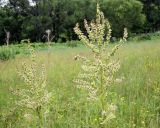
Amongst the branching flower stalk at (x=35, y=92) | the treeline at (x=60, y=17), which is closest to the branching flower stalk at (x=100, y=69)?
the branching flower stalk at (x=35, y=92)


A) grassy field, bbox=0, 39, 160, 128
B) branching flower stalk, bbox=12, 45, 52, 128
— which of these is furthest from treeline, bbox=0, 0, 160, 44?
branching flower stalk, bbox=12, 45, 52, 128

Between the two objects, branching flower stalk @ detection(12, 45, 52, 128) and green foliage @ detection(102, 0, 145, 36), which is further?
green foliage @ detection(102, 0, 145, 36)

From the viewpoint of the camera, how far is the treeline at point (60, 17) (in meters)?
51.9

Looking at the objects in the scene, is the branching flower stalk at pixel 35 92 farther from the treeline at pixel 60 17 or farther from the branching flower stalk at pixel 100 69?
the treeline at pixel 60 17

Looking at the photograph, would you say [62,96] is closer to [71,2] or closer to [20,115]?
[20,115]

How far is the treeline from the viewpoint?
5191 centimetres

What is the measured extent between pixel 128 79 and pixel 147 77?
413 millimetres

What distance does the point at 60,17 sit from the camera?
178 ft

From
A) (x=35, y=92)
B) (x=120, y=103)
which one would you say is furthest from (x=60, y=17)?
(x=35, y=92)

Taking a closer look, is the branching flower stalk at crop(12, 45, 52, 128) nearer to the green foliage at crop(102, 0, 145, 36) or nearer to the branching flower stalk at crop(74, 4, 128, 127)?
the branching flower stalk at crop(74, 4, 128, 127)

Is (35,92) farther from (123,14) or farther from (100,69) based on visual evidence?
(123,14)

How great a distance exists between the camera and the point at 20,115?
5566 millimetres

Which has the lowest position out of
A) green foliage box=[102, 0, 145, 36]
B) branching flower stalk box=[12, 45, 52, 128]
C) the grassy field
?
the grassy field

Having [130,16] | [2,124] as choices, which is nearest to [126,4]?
[130,16]
